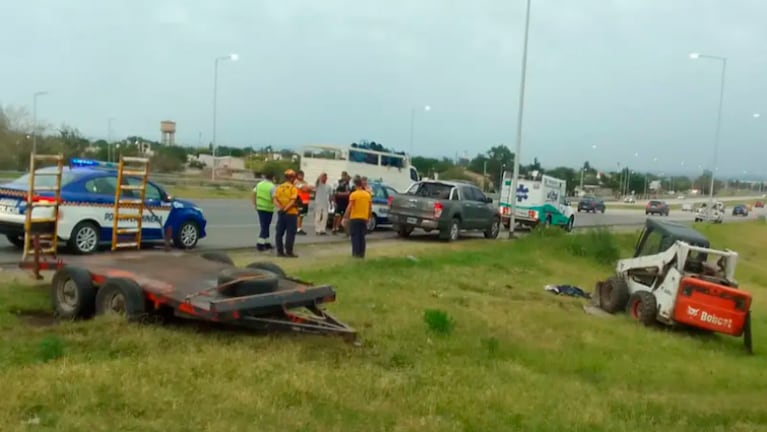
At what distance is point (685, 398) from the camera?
786 cm

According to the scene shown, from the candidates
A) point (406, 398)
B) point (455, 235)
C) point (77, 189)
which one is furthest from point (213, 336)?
point (455, 235)

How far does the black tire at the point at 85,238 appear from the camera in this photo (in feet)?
44.8

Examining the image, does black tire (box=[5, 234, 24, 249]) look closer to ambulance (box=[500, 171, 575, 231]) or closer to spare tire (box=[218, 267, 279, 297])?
spare tire (box=[218, 267, 279, 297])

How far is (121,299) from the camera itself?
7.98 metres

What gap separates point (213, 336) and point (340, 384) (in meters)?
1.93

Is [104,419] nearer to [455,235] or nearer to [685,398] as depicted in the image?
[685,398]

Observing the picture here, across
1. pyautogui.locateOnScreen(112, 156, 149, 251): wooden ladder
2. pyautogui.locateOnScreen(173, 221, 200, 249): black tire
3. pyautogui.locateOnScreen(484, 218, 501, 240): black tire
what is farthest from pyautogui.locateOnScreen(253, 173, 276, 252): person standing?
pyautogui.locateOnScreen(484, 218, 501, 240): black tire

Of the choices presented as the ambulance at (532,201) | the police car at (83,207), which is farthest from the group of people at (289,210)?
the ambulance at (532,201)

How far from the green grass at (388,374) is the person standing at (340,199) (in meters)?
10.5

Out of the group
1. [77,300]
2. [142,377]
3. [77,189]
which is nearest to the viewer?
[142,377]

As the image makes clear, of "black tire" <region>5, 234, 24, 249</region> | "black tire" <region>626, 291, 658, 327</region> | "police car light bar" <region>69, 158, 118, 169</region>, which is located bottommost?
"black tire" <region>626, 291, 658, 327</region>

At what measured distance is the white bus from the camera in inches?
1556

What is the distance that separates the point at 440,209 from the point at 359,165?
17.1m

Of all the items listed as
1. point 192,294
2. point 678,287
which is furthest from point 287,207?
point 192,294
